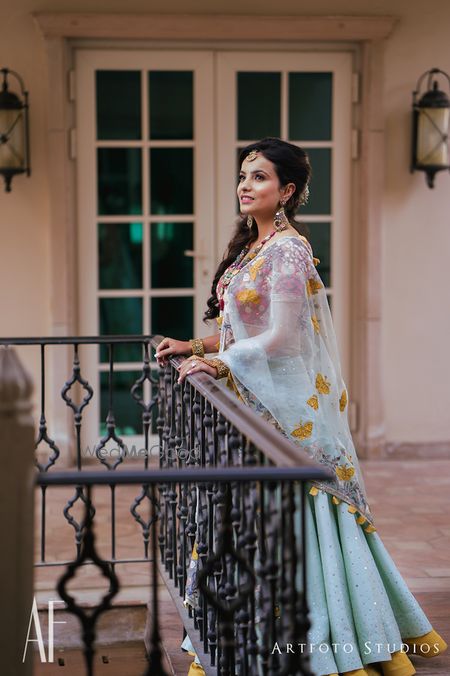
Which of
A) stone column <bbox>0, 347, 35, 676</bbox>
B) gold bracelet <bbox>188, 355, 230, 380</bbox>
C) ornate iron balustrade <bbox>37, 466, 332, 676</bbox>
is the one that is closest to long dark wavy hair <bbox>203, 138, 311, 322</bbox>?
gold bracelet <bbox>188, 355, 230, 380</bbox>

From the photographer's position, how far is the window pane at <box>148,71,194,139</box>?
658cm

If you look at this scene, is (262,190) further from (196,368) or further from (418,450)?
(418,450)

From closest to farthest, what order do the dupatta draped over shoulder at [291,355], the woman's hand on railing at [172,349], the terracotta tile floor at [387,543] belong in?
1. the dupatta draped over shoulder at [291,355]
2. the woman's hand on railing at [172,349]
3. the terracotta tile floor at [387,543]

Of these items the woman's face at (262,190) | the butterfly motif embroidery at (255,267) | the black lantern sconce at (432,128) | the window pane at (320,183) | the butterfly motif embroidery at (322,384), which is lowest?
the butterfly motif embroidery at (322,384)

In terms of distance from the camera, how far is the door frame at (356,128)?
6387mm

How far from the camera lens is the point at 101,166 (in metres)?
6.61

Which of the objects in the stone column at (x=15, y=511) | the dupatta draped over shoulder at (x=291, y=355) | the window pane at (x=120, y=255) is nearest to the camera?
the stone column at (x=15, y=511)

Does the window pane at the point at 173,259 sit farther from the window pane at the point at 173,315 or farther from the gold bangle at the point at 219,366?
the gold bangle at the point at 219,366

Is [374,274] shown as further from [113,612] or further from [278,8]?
[113,612]

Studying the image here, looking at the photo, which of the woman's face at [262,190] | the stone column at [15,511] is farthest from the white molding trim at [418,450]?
the stone column at [15,511]

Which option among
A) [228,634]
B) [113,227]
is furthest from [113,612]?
[113,227]

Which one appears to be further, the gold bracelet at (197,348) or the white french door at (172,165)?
the white french door at (172,165)

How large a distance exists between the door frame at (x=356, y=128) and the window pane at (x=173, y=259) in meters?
0.51

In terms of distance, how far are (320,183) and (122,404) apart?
1856mm
